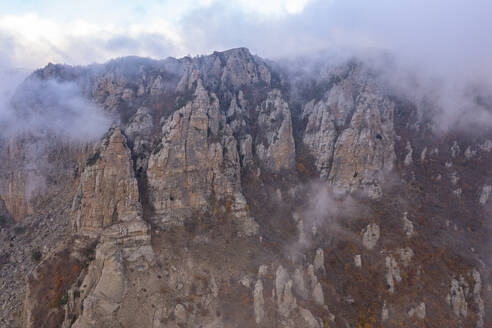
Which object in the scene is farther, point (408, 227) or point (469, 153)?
point (469, 153)

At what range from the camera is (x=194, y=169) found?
6291cm

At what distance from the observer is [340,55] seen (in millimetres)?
94875

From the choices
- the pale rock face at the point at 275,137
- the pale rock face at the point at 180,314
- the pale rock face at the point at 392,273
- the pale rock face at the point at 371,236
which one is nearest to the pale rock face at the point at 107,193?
the pale rock face at the point at 180,314

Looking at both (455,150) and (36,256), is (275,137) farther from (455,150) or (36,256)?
(36,256)

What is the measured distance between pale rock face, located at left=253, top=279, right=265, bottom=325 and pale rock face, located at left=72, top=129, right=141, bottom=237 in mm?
26786

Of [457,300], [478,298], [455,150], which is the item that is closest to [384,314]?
[457,300]

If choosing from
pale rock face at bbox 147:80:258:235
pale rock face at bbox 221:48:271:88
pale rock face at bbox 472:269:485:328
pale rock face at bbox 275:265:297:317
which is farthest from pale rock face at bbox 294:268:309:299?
pale rock face at bbox 221:48:271:88

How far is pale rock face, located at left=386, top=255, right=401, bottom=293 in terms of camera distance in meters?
56.0

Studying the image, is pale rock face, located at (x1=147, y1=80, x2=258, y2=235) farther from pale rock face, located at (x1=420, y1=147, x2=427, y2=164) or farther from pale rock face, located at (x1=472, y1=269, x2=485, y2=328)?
pale rock face, located at (x1=420, y1=147, x2=427, y2=164)

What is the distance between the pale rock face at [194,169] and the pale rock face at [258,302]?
13724 millimetres

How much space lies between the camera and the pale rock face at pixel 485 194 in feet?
235

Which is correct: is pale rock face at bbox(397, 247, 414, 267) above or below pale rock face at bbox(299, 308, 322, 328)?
above

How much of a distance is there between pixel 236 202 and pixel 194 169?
1223 cm

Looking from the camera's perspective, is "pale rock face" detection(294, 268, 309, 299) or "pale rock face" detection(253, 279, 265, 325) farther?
"pale rock face" detection(294, 268, 309, 299)
